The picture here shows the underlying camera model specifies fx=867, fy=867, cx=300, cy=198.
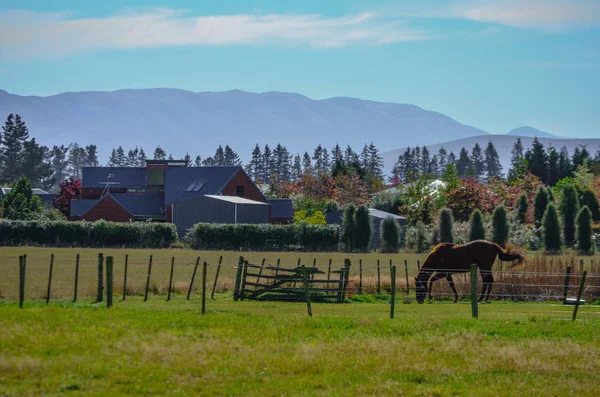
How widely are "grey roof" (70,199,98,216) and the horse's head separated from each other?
65450 mm

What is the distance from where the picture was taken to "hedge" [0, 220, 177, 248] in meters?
65.0

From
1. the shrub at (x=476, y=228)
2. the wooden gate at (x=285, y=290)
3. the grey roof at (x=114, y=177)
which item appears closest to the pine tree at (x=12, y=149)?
the grey roof at (x=114, y=177)

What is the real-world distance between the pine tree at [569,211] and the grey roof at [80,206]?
160 feet

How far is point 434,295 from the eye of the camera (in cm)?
3134

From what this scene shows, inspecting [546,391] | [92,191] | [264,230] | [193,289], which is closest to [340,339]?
[546,391]

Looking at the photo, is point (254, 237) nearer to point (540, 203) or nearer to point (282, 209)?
point (540, 203)

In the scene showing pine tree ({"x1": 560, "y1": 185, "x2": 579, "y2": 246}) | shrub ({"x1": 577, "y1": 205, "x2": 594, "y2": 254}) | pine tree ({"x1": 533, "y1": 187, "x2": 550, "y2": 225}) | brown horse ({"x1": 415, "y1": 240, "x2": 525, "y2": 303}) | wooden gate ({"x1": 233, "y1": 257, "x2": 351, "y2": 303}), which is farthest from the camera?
pine tree ({"x1": 533, "y1": 187, "x2": 550, "y2": 225})

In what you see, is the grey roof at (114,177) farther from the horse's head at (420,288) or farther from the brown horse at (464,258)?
the horse's head at (420,288)

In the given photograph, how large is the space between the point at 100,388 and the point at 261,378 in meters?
2.59

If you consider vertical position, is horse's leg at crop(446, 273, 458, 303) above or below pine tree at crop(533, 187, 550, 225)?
below

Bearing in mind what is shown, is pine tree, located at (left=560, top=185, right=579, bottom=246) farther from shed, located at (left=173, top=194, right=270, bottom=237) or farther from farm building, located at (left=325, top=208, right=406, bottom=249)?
shed, located at (left=173, top=194, right=270, bottom=237)

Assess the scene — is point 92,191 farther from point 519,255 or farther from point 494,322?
point 494,322

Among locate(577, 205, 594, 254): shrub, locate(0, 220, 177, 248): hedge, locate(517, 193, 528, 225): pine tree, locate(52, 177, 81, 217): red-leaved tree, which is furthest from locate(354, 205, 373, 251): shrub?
locate(52, 177, 81, 217): red-leaved tree

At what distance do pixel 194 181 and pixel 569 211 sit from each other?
39900 mm
